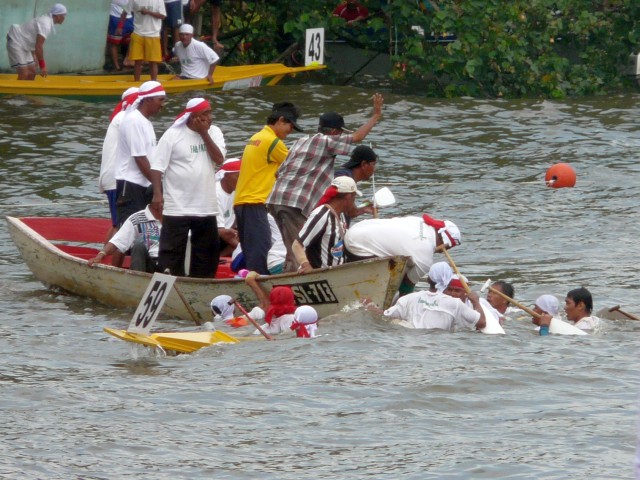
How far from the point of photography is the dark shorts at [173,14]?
24.6m

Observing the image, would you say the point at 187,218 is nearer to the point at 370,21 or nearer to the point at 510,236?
the point at 510,236

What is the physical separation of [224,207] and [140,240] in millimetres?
1079

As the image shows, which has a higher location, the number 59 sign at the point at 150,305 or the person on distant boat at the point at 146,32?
the person on distant boat at the point at 146,32

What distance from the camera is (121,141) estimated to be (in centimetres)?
1326

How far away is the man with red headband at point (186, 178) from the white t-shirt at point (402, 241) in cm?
149

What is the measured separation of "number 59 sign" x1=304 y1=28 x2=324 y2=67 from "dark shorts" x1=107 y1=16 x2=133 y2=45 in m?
3.03

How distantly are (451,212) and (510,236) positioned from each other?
4.34 feet

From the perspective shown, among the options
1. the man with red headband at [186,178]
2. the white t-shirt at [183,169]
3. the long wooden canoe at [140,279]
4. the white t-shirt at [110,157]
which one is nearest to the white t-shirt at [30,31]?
the long wooden canoe at [140,279]

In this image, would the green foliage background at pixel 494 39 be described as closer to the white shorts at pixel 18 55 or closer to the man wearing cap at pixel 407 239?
the white shorts at pixel 18 55

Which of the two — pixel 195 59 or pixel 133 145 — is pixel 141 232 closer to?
pixel 133 145

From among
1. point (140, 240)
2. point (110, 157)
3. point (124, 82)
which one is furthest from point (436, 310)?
point (124, 82)

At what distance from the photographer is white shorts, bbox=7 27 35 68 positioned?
2278 centimetres

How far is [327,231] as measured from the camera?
38.9ft

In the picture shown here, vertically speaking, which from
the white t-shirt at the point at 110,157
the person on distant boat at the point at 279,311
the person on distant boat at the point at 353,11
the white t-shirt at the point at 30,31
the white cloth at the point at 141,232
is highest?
the person on distant boat at the point at 353,11
